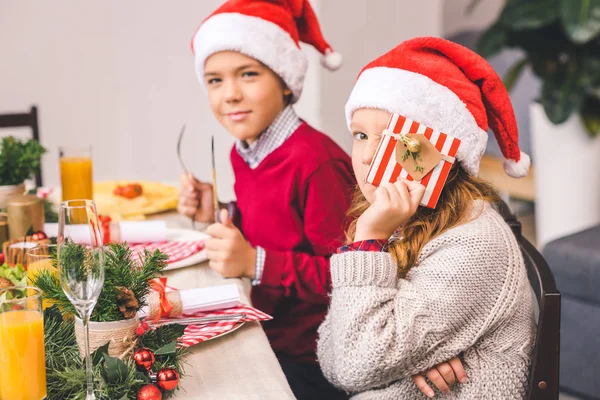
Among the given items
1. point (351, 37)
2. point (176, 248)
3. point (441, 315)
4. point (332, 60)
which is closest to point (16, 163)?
point (176, 248)

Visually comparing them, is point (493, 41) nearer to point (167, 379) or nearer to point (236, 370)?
point (236, 370)

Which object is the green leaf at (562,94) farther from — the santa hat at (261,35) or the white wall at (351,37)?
the santa hat at (261,35)

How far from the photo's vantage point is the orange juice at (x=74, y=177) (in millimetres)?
1831

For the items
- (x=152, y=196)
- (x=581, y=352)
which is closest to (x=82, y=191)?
(x=152, y=196)

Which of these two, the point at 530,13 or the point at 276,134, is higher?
the point at 530,13

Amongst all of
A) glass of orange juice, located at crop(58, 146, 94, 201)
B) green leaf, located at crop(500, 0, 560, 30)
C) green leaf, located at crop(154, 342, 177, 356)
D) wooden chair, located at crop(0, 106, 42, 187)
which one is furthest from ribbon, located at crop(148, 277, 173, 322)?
green leaf, located at crop(500, 0, 560, 30)

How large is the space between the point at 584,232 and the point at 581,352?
0.47 metres

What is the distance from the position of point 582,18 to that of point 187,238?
2195 mm

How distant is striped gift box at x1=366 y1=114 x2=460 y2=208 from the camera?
3.71 feet

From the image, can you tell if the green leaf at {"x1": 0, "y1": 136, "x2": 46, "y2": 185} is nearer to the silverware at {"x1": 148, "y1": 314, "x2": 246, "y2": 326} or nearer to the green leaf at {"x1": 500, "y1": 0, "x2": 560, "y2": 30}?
the silverware at {"x1": 148, "y1": 314, "x2": 246, "y2": 326}

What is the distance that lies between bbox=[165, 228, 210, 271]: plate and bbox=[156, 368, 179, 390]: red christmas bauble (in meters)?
0.57

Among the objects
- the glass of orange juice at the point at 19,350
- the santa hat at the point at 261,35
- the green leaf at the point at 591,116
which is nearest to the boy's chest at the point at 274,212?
the santa hat at the point at 261,35

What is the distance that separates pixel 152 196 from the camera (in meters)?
2.05

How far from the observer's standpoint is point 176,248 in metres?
1.57
